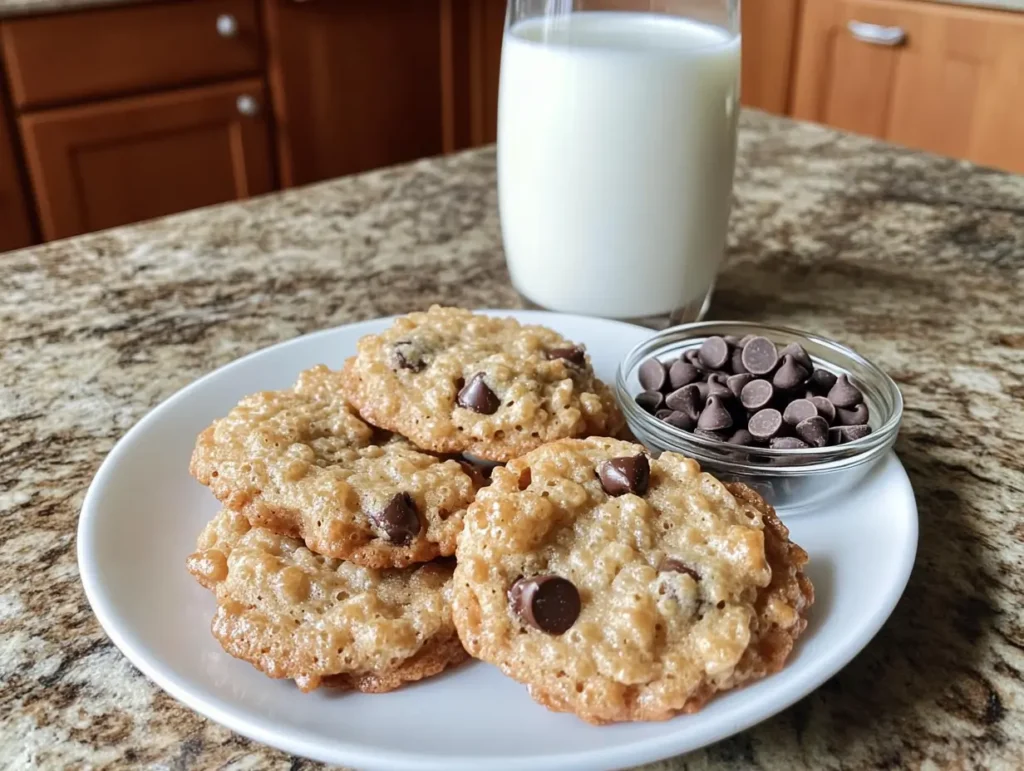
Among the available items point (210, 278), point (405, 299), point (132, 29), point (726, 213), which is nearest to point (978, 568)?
point (726, 213)

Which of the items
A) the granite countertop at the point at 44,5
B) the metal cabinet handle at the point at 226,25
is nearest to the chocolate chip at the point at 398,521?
the granite countertop at the point at 44,5

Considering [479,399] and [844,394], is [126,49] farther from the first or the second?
[844,394]

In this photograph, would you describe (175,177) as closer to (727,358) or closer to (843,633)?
(727,358)

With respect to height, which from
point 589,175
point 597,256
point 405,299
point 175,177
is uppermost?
point 589,175

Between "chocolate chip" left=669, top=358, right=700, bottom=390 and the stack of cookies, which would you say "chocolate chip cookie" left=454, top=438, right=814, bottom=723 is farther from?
"chocolate chip" left=669, top=358, right=700, bottom=390

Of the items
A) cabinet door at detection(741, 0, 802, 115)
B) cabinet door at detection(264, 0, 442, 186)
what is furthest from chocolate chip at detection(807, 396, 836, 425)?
cabinet door at detection(741, 0, 802, 115)

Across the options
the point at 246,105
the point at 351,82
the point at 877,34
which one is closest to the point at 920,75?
the point at 877,34
